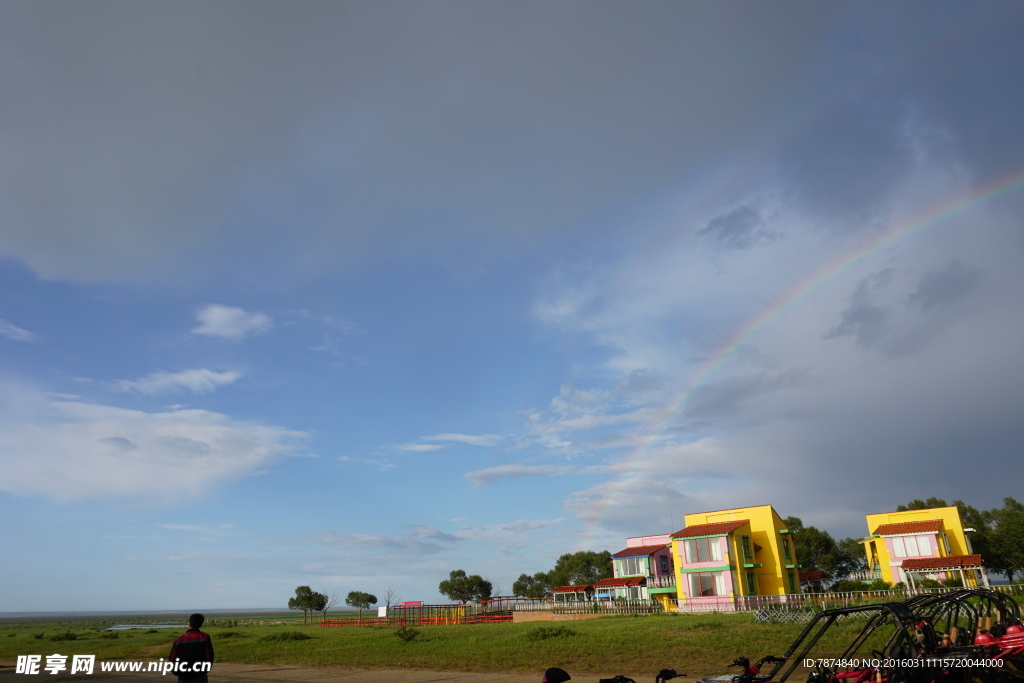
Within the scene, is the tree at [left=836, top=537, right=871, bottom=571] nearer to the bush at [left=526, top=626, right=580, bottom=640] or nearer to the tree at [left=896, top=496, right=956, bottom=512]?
the tree at [left=896, top=496, right=956, bottom=512]

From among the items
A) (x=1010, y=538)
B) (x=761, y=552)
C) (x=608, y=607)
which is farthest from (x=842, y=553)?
(x=608, y=607)

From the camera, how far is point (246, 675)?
77.7ft

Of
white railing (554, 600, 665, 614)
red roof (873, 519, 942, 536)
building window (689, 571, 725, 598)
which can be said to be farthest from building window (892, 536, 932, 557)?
white railing (554, 600, 665, 614)

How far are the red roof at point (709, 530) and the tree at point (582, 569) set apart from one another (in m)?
41.7

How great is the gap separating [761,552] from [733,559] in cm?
608

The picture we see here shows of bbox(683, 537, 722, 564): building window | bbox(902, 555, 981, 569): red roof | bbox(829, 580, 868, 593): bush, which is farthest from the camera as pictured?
bbox(683, 537, 722, 564): building window

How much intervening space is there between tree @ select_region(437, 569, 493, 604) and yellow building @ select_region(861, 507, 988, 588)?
2071 inches

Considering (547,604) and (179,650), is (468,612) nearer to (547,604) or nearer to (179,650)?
(547,604)

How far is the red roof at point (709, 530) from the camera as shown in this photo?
47.1 metres

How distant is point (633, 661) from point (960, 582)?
1319 inches

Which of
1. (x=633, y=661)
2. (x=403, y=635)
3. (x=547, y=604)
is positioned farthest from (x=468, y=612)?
(x=633, y=661)

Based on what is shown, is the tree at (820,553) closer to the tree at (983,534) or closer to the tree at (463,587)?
the tree at (983,534)

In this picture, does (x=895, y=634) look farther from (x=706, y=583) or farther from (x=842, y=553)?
(x=842, y=553)

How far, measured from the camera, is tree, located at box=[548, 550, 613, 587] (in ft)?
291
